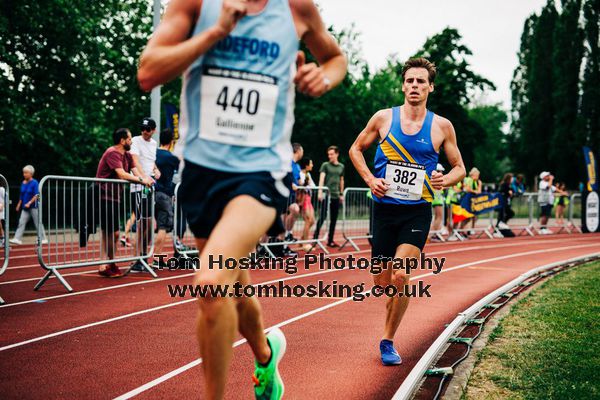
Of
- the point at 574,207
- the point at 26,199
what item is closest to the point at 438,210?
the point at 26,199

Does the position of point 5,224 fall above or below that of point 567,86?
below

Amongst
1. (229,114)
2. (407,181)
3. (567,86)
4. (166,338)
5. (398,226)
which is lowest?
(166,338)

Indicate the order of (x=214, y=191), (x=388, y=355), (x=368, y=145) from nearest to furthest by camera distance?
(x=214, y=191), (x=388, y=355), (x=368, y=145)

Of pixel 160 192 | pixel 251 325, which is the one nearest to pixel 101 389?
pixel 251 325

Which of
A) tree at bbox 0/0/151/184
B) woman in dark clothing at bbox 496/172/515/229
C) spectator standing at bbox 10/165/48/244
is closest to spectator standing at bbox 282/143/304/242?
spectator standing at bbox 10/165/48/244

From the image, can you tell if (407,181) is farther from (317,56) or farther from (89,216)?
(89,216)

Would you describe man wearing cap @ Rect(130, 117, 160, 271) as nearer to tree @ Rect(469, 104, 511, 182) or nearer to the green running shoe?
the green running shoe

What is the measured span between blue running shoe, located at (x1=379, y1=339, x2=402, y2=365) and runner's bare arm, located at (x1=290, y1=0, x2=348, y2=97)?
2301 mm

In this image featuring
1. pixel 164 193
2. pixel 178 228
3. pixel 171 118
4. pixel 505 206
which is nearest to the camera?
pixel 164 193

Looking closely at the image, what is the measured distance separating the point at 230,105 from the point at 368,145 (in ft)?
8.33

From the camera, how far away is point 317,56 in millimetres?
3207

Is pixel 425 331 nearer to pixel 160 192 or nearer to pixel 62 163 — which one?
pixel 160 192

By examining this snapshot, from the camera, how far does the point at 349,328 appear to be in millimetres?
5926

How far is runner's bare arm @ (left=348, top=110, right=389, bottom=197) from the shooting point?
479 cm
